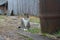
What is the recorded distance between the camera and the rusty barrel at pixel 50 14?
227 inches

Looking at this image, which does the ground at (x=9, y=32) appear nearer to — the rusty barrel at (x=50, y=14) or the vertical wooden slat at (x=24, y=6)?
the rusty barrel at (x=50, y=14)

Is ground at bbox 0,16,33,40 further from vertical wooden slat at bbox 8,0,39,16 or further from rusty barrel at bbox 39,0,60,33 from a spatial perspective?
vertical wooden slat at bbox 8,0,39,16

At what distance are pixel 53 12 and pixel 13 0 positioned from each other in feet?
26.3

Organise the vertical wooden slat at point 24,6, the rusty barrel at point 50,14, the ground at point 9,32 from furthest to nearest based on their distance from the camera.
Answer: the vertical wooden slat at point 24,6 < the rusty barrel at point 50,14 < the ground at point 9,32

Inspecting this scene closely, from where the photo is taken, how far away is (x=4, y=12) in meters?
14.2

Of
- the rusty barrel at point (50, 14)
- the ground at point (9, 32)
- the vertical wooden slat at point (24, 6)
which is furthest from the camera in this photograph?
the vertical wooden slat at point (24, 6)

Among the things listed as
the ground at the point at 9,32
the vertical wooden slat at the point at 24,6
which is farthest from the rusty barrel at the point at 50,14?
the vertical wooden slat at the point at 24,6

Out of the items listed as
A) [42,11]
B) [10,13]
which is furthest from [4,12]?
[42,11]

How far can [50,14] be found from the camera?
5.82 meters

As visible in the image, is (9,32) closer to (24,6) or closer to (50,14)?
(50,14)

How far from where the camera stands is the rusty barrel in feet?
18.9

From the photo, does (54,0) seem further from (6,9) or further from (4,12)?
(6,9)

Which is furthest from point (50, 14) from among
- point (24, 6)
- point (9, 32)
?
point (24, 6)

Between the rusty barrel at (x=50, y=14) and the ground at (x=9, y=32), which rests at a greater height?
the rusty barrel at (x=50, y=14)
